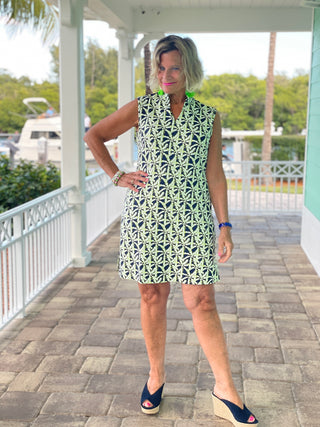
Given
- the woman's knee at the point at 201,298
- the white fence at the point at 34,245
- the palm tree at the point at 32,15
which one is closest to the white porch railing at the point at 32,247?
the white fence at the point at 34,245

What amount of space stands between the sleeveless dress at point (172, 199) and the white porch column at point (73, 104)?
2866 millimetres

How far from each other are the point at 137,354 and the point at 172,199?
4.24 feet

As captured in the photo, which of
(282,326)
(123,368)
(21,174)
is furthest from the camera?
(21,174)

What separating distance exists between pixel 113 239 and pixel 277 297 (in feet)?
8.85

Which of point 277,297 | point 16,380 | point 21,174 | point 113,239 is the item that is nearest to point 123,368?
point 16,380

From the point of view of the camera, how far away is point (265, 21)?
7.53 meters

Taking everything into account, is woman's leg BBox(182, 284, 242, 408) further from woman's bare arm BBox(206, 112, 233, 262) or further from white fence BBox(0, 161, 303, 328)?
white fence BBox(0, 161, 303, 328)

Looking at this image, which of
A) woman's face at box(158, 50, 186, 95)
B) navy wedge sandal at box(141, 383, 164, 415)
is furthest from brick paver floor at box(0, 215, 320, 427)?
woman's face at box(158, 50, 186, 95)

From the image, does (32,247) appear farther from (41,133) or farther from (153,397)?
(41,133)

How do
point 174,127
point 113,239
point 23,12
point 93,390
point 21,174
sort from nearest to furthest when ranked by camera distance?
point 174,127, point 93,390, point 113,239, point 21,174, point 23,12

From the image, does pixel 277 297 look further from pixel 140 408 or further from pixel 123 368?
pixel 140 408

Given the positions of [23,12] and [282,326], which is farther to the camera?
[23,12]

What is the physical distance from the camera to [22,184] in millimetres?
7211

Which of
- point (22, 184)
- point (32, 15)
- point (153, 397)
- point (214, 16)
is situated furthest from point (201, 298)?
point (32, 15)
